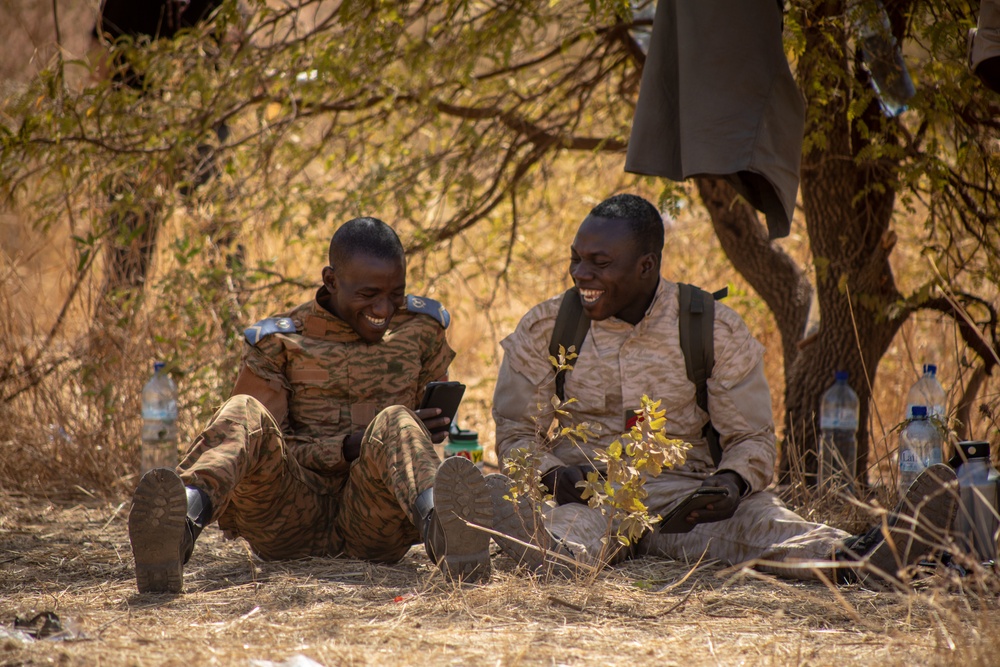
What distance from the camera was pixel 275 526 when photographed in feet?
11.5

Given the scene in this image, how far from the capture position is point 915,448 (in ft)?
13.6

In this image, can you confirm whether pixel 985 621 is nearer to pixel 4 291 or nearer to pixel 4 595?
pixel 4 595

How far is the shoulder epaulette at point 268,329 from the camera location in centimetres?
360

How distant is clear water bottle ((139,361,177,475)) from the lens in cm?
521

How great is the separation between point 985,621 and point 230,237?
4.97 meters

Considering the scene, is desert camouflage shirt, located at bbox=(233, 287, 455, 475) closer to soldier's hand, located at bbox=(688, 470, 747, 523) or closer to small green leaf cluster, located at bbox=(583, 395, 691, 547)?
small green leaf cluster, located at bbox=(583, 395, 691, 547)

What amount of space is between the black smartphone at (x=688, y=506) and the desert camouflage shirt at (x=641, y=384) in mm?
288

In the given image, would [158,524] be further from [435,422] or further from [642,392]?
[642,392]

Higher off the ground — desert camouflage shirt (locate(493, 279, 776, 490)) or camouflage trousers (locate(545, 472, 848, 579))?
desert camouflage shirt (locate(493, 279, 776, 490))

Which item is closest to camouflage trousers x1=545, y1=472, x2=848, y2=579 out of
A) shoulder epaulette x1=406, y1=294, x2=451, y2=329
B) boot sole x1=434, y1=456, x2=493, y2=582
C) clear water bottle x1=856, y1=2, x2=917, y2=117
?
boot sole x1=434, y1=456, x2=493, y2=582

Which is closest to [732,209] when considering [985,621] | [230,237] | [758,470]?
[758,470]

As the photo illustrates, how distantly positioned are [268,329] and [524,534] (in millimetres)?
1156

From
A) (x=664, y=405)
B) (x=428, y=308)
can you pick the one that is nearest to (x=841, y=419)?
(x=664, y=405)

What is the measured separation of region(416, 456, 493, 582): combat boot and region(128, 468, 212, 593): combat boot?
644 mm
